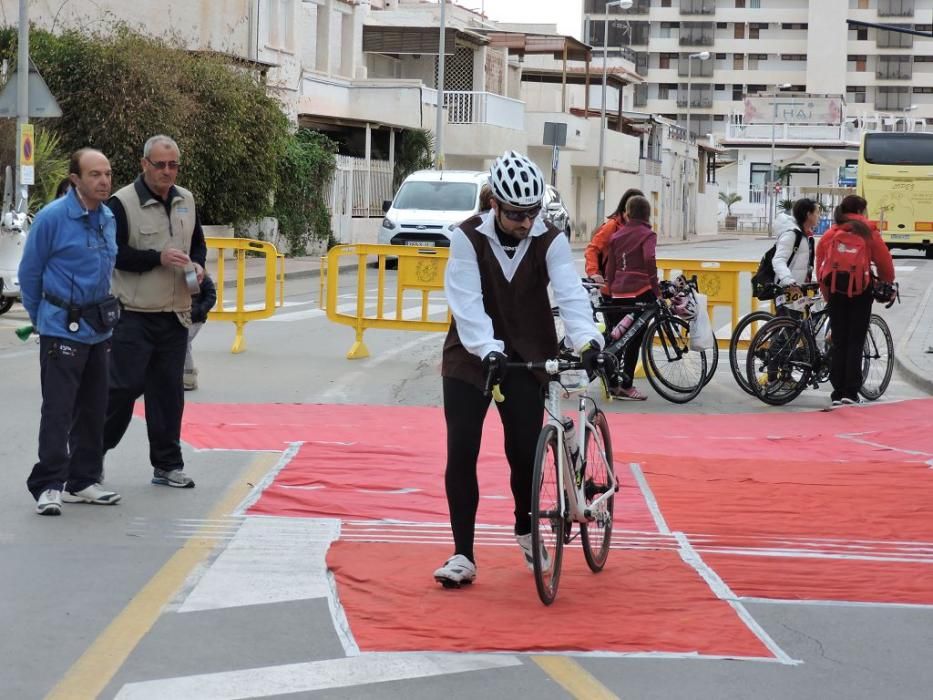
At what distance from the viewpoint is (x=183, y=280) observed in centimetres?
903

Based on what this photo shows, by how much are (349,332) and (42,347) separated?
11408 millimetres

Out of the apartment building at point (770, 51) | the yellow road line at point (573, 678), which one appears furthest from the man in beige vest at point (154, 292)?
the apartment building at point (770, 51)

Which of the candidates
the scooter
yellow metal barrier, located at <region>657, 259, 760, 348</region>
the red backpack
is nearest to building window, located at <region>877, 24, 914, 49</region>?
the scooter

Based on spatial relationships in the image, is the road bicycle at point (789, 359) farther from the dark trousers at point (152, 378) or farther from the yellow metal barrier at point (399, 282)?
the dark trousers at point (152, 378)

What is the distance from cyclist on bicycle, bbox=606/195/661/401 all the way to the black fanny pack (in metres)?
6.18

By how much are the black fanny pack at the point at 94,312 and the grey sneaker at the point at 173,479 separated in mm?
1110

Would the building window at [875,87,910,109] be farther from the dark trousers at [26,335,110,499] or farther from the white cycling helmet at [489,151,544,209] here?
the white cycling helmet at [489,151,544,209]

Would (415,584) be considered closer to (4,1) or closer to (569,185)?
(4,1)

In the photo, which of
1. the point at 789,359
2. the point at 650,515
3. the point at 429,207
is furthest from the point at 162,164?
the point at 429,207

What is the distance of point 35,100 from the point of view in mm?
22078

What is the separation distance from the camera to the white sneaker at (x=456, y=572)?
674 centimetres

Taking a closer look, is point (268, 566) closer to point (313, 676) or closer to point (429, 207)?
point (313, 676)

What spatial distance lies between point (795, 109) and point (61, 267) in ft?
357

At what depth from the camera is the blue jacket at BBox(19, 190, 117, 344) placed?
27.1ft
